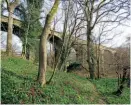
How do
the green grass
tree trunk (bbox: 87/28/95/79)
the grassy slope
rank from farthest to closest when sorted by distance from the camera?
tree trunk (bbox: 87/28/95/79)
the green grass
the grassy slope

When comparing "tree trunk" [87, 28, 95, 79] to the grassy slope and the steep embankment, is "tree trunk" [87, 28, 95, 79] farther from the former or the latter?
the steep embankment

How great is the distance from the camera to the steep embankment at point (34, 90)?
1126cm

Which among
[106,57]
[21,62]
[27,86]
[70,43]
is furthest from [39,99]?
[106,57]

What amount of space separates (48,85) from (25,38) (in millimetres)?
12309

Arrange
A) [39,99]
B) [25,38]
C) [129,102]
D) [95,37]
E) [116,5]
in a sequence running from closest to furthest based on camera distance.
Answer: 1. [39,99]
2. [129,102]
3. [116,5]
4. [25,38]
5. [95,37]

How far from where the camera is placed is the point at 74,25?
24.3 m

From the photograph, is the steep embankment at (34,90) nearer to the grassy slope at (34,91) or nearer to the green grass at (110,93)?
the grassy slope at (34,91)

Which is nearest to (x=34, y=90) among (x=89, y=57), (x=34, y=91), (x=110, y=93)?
(x=34, y=91)

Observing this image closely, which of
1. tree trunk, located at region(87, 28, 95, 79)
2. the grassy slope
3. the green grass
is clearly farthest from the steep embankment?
tree trunk, located at region(87, 28, 95, 79)

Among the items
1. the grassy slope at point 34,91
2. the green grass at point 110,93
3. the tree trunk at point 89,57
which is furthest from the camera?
the tree trunk at point 89,57

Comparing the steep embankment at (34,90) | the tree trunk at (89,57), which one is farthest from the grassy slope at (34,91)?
the tree trunk at (89,57)

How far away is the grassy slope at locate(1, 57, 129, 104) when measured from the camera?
36.9 ft

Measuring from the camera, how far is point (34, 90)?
40.3 feet

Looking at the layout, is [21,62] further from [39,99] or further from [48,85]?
[39,99]
